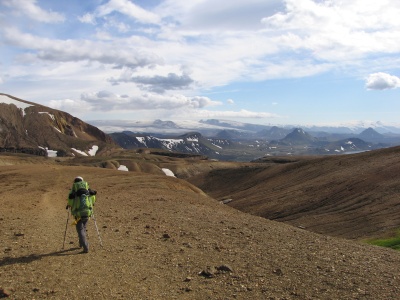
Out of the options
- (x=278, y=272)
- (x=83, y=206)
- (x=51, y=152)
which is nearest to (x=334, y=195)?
(x=278, y=272)

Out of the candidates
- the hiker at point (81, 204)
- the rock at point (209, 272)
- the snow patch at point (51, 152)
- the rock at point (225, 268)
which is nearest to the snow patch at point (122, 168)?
the snow patch at point (51, 152)

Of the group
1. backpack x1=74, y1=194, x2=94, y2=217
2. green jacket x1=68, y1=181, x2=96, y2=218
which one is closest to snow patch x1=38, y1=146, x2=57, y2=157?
green jacket x1=68, y1=181, x2=96, y2=218

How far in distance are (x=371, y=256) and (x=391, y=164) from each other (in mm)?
42463

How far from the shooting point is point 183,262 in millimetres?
12523

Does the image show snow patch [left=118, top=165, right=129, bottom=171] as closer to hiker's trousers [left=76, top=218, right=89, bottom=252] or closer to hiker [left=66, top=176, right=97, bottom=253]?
hiker [left=66, top=176, right=97, bottom=253]

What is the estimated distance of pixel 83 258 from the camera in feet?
42.4

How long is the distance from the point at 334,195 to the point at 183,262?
3953 cm

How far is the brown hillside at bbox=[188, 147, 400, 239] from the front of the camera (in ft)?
122

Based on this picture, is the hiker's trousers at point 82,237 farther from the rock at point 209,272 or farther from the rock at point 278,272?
the rock at point 278,272

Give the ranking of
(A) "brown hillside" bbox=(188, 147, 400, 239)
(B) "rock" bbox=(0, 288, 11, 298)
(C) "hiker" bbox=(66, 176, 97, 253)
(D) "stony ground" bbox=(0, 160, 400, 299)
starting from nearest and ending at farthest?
(B) "rock" bbox=(0, 288, 11, 298) < (D) "stony ground" bbox=(0, 160, 400, 299) < (C) "hiker" bbox=(66, 176, 97, 253) < (A) "brown hillside" bbox=(188, 147, 400, 239)

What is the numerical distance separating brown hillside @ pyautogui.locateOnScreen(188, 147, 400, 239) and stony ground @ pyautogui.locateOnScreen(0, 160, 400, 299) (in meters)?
20.4

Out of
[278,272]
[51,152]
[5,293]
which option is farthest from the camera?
[51,152]

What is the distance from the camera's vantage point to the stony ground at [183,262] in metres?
10.2

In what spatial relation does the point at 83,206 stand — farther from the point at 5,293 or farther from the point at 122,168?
A: the point at 122,168
